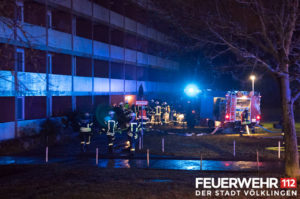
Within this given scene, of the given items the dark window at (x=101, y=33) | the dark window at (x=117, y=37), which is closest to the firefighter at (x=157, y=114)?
the dark window at (x=101, y=33)

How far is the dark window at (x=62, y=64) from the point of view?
22422 millimetres

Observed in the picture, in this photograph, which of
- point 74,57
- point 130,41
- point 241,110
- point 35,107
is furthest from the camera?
point 130,41

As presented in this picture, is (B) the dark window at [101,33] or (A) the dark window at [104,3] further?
(B) the dark window at [101,33]

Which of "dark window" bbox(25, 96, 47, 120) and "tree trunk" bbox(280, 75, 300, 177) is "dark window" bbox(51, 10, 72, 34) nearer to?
"dark window" bbox(25, 96, 47, 120)

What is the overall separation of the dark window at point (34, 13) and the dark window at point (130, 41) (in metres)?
13.6

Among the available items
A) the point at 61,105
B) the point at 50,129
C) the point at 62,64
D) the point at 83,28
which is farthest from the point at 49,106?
the point at 83,28

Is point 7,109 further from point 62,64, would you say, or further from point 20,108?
point 62,64

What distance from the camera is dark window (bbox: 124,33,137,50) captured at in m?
34.2


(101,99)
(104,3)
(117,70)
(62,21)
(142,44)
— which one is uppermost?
(104,3)

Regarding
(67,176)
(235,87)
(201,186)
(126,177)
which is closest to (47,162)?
(67,176)

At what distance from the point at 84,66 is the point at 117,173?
17652 mm

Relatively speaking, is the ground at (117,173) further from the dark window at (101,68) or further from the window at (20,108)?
the dark window at (101,68)

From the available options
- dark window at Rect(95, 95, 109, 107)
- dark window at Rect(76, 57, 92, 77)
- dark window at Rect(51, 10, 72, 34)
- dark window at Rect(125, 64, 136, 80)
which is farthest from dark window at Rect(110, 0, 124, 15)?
dark window at Rect(95, 95, 109, 107)

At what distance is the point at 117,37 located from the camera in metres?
32.5
